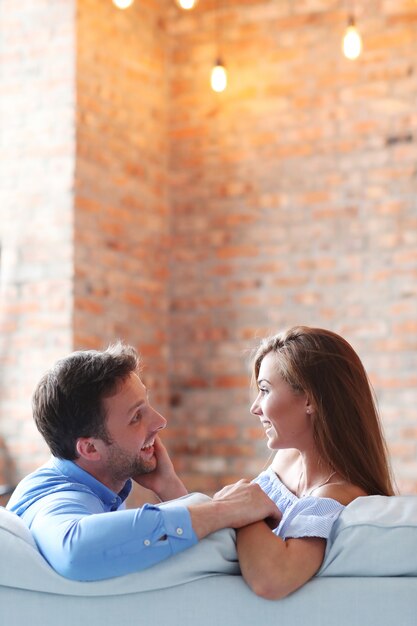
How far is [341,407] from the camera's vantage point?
7.55ft

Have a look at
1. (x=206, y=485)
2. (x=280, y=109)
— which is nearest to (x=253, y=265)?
(x=280, y=109)

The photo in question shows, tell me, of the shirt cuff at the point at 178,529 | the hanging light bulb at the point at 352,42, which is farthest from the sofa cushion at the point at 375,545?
the hanging light bulb at the point at 352,42

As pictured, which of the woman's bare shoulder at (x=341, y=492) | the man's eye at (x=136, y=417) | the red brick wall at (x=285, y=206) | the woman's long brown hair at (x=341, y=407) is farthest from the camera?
the red brick wall at (x=285, y=206)

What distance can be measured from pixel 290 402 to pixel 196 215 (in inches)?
143

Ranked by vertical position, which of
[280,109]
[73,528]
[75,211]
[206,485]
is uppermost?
[280,109]

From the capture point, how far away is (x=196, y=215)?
233 inches

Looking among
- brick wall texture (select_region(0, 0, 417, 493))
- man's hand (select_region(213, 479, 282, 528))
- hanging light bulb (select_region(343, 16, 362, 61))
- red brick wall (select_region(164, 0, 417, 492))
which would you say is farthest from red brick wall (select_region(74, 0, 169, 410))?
man's hand (select_region(213, 479, 282, 528))

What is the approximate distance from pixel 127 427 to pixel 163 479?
0.31 meters

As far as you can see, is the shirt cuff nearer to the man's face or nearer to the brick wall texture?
the man's face

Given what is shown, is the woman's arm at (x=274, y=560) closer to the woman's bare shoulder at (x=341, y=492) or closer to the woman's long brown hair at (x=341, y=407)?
the woman's bare shoulder at (x=341, y=492)

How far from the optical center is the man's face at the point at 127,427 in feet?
7.71

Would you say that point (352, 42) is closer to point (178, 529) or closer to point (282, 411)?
point (282, 411)

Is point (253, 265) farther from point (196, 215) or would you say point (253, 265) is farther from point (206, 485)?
point (206, 485)

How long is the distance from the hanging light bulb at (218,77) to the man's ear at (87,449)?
3682 mm
